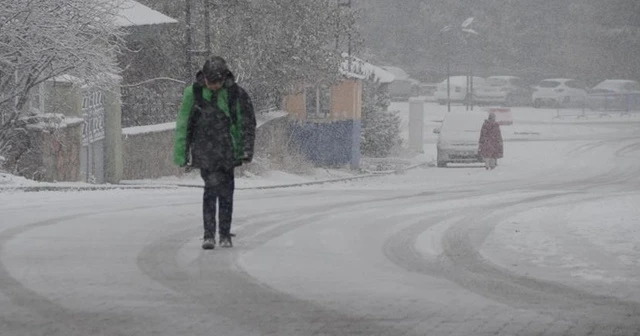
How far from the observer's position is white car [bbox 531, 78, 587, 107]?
251 ft

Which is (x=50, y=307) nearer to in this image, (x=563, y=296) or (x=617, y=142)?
(x=563, y=296)

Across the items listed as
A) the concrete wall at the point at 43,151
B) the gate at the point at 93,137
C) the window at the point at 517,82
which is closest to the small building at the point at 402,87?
the window at the point at 517,82

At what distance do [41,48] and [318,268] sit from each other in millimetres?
11621

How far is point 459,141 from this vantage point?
40.9m

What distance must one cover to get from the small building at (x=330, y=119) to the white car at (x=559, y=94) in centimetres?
3552

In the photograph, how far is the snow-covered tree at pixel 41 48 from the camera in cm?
1967

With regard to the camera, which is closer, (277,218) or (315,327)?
(315,327)

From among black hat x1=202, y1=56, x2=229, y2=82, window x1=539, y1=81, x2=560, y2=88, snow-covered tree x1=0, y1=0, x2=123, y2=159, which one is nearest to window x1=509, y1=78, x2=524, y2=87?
window x1=539, y1=81, x2=560, y2=88

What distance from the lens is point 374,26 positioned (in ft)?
292

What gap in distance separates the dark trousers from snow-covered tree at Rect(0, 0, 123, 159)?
32.4ft

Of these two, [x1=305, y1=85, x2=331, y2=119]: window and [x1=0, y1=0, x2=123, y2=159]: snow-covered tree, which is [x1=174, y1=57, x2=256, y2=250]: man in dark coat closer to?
[x1=0, y1=0, x2=123, y2=159]: snow-covered tree

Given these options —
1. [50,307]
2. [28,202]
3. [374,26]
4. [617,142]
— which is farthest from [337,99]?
[374,26]

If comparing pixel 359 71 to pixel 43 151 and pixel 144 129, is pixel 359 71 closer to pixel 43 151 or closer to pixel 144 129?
pixel 144 129

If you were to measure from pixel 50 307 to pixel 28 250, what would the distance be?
2611 mm
